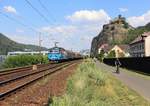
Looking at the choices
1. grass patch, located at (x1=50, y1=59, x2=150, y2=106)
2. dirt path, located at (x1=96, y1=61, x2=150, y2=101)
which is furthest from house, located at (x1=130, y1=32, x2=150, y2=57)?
grass patch, located at (x1=50, y1=59, x2=150, y2=106)

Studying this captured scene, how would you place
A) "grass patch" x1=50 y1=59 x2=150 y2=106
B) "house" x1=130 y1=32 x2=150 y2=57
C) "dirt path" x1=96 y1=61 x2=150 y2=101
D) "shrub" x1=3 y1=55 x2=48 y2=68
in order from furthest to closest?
"house" x1=130 y1=32 x2=150 y2=57 → "shrub" x1=3 y1=55 x2=48 y2=68 → "dirt path" x1=96 y1=61 x2=150 y2=101 → "grass patch" x1=50 y1=59 x2=150 y2=106

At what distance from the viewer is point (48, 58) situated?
8869 cm

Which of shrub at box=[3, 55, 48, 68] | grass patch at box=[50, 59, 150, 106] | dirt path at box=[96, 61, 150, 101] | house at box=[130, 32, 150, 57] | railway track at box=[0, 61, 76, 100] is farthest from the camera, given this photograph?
house at box=[130, 32, 150, 57]

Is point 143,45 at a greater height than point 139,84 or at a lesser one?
greater

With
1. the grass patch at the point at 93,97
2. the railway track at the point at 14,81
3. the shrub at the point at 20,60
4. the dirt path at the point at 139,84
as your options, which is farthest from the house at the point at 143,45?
the grass patch at the point at 93,97

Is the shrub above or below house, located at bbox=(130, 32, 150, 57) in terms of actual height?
below

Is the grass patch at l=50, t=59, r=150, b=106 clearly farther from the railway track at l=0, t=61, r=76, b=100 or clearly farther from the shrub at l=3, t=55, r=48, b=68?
the shrub at l=3, t=55, r=48, b=68

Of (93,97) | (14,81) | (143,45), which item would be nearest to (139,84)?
(14,81)

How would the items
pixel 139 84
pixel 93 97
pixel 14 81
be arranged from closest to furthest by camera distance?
pixel 93 97 < pixel 139 84 < pixel 14 81

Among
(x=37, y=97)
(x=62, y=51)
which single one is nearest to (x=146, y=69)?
(x=37, y=97)

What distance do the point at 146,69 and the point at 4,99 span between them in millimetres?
30059

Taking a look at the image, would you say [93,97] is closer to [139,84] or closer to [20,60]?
[139,84]

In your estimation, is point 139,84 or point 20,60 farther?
point 20,60

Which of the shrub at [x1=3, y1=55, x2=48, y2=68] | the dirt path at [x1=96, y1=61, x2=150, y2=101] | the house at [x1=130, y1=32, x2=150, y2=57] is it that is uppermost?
the house at [x1=130, y1=32, x2=150, y2=57]
